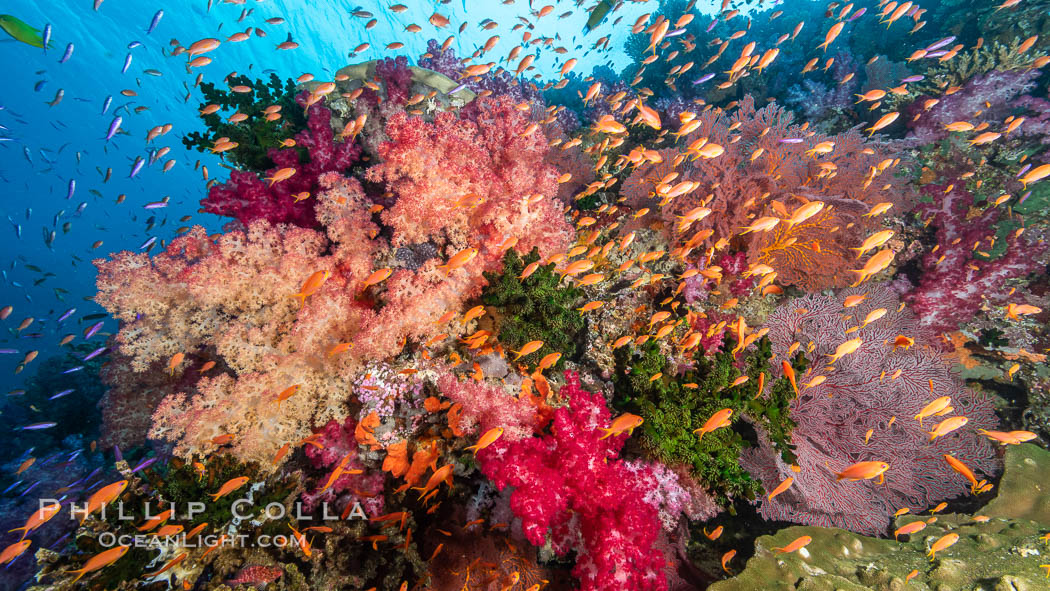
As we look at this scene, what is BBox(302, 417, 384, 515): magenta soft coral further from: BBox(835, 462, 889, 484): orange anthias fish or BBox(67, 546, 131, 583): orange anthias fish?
BBox(835, 462, 889, 484): orange anthias fish

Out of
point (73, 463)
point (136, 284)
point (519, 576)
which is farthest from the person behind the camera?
point (73, 463)

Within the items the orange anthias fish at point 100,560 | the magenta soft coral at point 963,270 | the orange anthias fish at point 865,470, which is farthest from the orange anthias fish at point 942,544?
the orange anthias fish at point 100,560

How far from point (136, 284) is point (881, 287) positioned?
10.2 metres

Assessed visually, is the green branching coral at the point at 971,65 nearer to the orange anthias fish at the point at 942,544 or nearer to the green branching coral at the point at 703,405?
the green branching coral at the point at 703,405

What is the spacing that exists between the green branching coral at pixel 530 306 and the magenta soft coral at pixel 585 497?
703 millimetres

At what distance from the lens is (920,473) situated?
4.73m

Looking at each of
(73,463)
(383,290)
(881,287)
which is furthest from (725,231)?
(73,463)

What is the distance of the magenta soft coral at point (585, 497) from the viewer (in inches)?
131

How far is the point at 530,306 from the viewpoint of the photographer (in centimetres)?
427

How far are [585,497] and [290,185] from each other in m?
5.78

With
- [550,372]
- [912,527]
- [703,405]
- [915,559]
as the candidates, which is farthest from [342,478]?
[912,527]

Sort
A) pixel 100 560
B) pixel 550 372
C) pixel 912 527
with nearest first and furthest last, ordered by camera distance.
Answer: pixel 100 560
pixel 912 527
pixel 550 372

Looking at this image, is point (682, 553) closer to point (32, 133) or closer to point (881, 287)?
point (881, 287)

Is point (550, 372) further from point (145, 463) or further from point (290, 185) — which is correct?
point (145, 463)
